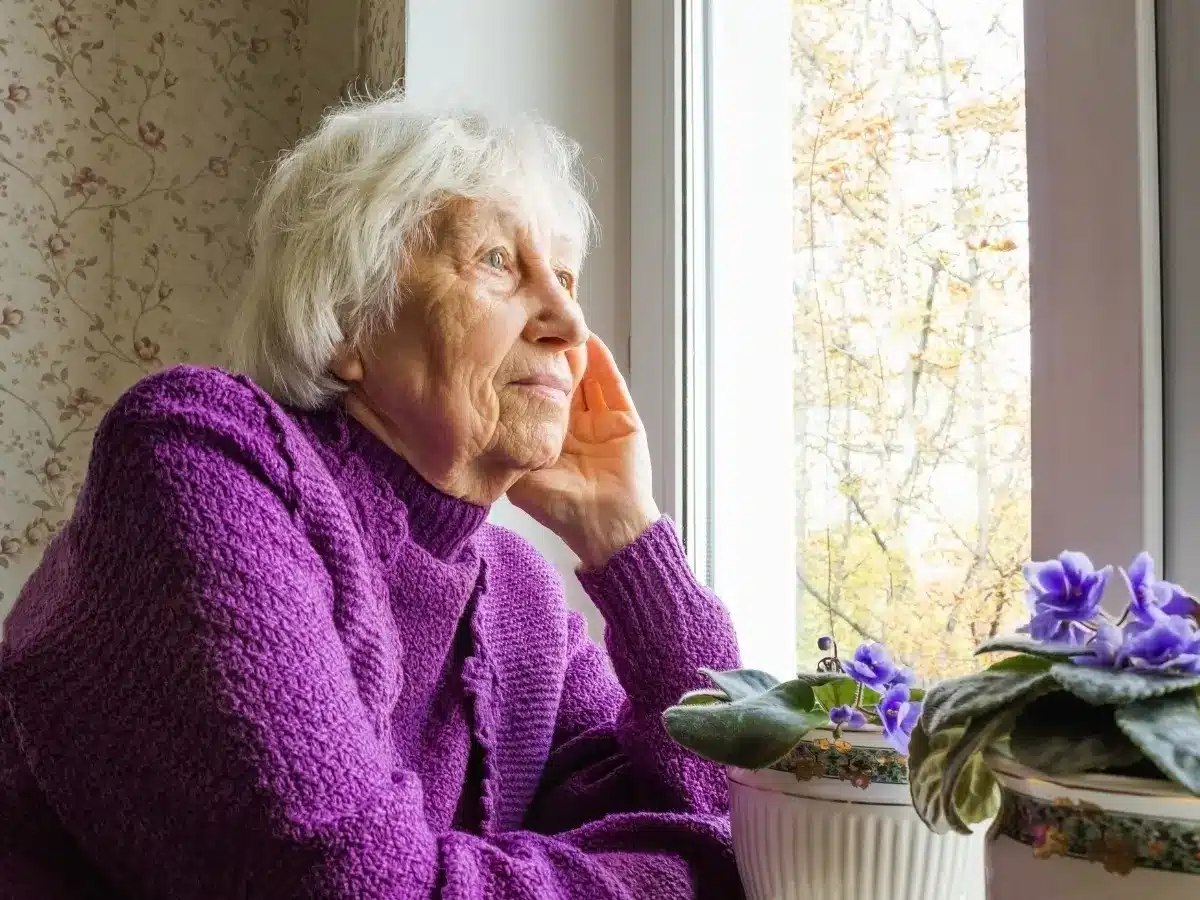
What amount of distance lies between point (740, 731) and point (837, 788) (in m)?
0.08

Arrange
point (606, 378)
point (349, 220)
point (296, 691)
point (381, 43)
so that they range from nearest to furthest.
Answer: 1. point (296, 691)
2. point (349, 220)
3. point (606, 378)
4. point (381, 43)

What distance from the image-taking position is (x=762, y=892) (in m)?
0.79

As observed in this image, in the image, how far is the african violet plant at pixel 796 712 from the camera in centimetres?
73

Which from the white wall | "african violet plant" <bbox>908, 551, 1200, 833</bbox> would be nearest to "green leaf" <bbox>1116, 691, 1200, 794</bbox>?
"african violet plant" <bbox>908, 551, 1200, 833</bbox>

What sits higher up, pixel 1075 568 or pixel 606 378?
pixel 606 378

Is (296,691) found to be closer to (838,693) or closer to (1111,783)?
(838,693)

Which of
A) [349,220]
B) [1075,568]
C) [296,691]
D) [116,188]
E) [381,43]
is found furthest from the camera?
[116,188]

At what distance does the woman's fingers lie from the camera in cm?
127

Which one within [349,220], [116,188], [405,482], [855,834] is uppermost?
[116,188]

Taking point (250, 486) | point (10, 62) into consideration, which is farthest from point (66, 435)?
point (250, 486)

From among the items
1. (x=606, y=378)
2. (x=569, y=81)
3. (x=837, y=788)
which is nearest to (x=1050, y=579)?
(x=837, y=788)

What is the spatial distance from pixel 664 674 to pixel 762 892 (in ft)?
0.98

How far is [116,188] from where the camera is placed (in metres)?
1.89

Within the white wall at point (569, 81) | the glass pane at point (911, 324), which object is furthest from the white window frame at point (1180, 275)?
the white wall at point (569, 81)
